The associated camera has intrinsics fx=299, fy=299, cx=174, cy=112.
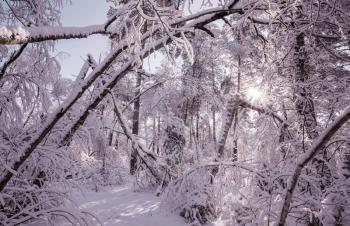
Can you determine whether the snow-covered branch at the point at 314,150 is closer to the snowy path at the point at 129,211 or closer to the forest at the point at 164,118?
the forest at the point at 164,118

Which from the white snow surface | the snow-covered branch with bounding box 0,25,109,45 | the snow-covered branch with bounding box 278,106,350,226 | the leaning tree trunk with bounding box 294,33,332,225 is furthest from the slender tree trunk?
the snow-covered branch with bounding box 0,25,109,45

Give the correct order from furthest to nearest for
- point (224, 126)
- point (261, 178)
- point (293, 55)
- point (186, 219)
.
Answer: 1. point (224, 126)
2. point (186, 219)
3. point (293, 55)
4. point (261, 178)

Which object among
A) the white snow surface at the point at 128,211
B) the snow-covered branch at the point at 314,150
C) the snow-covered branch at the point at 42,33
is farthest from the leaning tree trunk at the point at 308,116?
the snow-covered branch at the point at 42,33

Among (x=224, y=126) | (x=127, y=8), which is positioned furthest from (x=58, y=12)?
(x=224, y=126)

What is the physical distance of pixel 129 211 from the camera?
23.2ft

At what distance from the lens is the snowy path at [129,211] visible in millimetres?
6254

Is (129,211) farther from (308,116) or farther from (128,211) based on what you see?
(308,116)

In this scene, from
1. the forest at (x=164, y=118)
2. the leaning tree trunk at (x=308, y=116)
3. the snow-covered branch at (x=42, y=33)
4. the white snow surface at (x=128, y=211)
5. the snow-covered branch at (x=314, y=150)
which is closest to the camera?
the snow-covered branch at (x=42, y=33)

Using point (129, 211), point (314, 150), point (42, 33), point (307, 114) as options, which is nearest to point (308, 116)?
point (307, 114)

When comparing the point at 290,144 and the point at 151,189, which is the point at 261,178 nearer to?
the point at 290,144

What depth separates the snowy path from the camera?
6.25 metres

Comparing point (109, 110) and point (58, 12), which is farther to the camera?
point (109, 110)

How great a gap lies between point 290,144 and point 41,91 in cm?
405

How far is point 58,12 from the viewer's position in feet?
14.2
